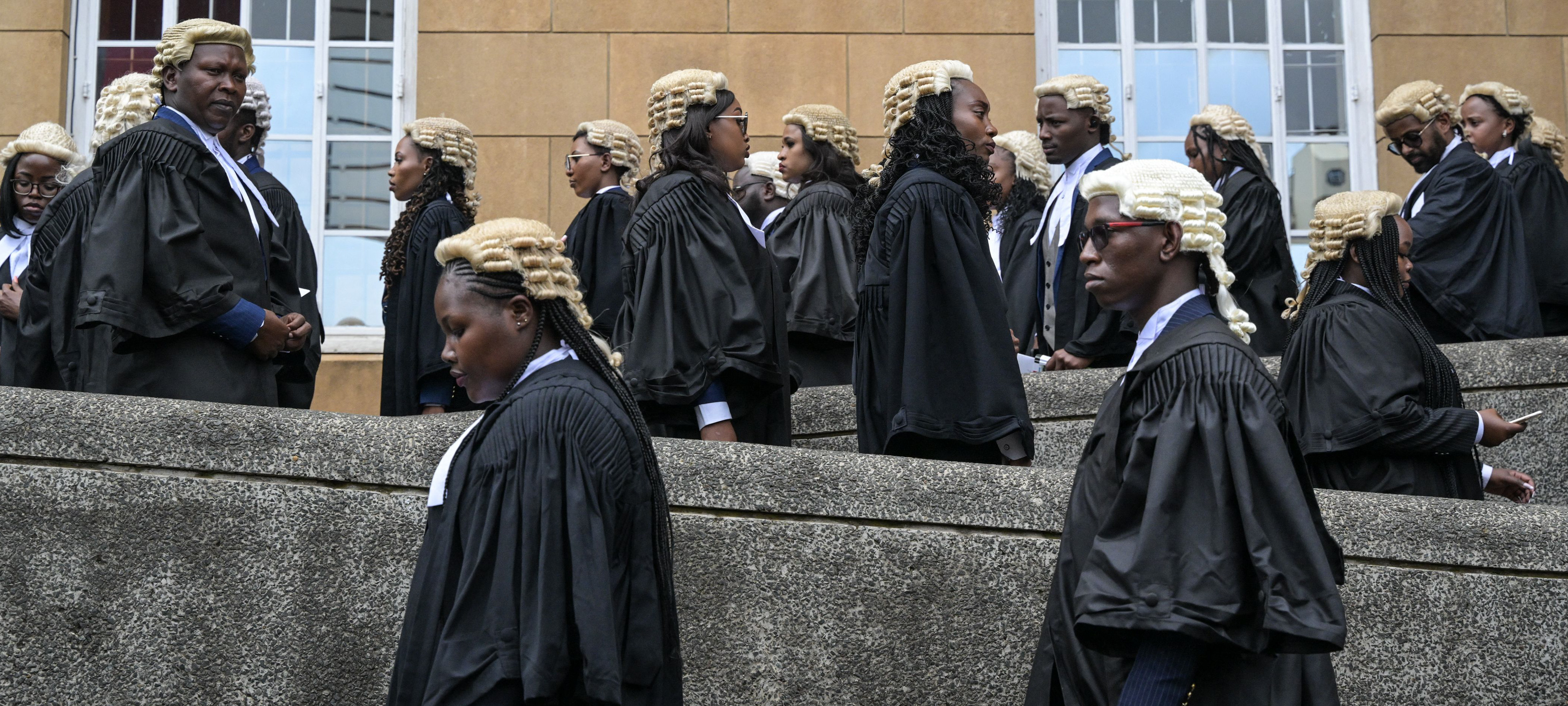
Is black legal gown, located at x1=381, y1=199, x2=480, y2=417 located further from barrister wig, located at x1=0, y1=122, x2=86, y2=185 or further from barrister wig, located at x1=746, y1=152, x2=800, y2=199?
barrister wig, located at x1=746, y1=152, x2=800, y2=199

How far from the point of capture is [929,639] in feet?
16.3

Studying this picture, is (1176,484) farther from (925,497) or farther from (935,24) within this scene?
(935,24)

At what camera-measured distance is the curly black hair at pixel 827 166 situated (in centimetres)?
793

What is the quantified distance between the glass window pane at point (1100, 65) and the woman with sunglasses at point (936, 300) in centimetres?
567

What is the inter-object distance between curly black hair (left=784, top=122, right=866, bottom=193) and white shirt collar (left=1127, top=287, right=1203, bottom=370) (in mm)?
4370

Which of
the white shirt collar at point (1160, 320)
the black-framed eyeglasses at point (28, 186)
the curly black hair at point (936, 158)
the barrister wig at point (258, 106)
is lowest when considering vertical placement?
the white shirt collar at point (1160, 320)

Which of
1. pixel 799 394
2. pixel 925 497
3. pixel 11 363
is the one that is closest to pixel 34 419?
pixel 11 363

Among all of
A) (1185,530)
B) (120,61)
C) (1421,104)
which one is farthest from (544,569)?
(120,61)

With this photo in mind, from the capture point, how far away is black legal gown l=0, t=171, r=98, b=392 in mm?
5531

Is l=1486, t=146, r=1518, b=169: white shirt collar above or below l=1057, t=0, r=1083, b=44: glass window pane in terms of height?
below

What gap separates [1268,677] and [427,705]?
65.7 inches

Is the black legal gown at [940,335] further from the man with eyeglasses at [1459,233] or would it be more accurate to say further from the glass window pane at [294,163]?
the glass window pane at [294,163]

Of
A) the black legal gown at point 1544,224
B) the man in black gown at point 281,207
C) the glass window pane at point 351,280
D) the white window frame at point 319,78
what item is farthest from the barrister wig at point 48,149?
the black legal gown at point 1544,224

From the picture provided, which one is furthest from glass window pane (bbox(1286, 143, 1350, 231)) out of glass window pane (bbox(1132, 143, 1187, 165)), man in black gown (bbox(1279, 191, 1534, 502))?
man in black gown (bbox(1279, 191, 1534, 502))
